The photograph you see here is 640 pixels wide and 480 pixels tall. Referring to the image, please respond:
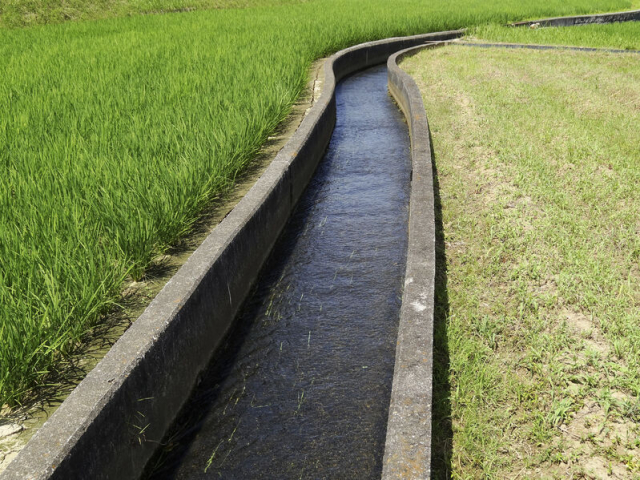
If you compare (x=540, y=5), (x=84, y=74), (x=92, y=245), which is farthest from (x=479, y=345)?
(x=540, y=5)

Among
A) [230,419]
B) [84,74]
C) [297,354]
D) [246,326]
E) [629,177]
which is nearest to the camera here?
[230,419]

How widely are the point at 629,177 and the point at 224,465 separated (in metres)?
4.09

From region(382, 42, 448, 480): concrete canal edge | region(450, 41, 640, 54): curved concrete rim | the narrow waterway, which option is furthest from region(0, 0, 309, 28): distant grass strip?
region(382, 42, 448, 480): concrete canal edge

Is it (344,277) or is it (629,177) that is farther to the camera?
(629,177)

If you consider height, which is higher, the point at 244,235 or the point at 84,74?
the point at 84,74

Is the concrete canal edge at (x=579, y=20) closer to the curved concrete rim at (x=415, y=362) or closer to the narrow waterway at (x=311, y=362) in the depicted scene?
the narrow waterway at (x=311, y=362)

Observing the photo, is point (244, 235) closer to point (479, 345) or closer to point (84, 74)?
point (479, 345)

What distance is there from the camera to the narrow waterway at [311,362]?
2643mm

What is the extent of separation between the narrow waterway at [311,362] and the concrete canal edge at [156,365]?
145 mm

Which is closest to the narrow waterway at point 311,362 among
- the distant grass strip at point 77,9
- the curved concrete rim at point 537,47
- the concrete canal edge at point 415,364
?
the concrete canal edge at point 415,364

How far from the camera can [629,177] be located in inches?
194

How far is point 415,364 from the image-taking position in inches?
99.4

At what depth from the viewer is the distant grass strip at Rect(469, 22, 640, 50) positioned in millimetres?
13938

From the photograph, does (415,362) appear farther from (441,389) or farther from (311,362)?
(311,362)
